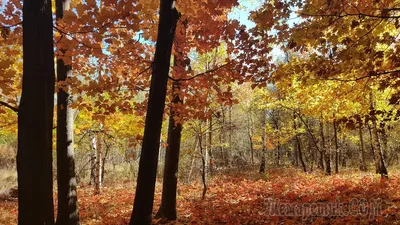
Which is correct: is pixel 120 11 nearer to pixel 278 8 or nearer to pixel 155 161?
pixel 155 161

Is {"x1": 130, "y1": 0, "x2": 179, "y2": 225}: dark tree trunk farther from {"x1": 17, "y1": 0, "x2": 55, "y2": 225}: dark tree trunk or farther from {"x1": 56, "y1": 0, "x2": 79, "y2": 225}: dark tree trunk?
{"x1": 56, "y1": 0, "x2": 79, "y2": 225}: dark tree trunk

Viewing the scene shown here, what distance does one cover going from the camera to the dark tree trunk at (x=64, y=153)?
596cm

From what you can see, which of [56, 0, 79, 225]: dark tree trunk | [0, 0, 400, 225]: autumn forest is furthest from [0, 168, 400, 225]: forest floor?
[56, 0, 79, 225]: dark tree trunk

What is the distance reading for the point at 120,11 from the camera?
157 inches

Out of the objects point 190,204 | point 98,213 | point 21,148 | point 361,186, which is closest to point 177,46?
point 21,148

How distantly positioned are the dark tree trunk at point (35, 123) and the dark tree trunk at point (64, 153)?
3312mm

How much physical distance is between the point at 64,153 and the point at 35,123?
353 centimetres

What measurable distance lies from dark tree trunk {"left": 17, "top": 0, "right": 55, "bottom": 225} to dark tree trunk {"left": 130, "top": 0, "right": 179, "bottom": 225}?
1078 millimetres

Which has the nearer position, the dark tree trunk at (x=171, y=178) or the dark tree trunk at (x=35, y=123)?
the dark tree trunk at (x=35, y=123)

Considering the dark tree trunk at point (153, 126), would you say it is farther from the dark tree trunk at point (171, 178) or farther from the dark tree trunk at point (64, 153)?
the dark tree trunk at point (171, 178)

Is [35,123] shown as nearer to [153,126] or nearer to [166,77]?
[153,126]

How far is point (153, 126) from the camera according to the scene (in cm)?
357

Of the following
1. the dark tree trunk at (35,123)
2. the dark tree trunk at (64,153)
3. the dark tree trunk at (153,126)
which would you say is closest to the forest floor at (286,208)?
the dark tree trunk at (64,153)

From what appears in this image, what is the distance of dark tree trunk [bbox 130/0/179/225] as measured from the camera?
11.6 feet
